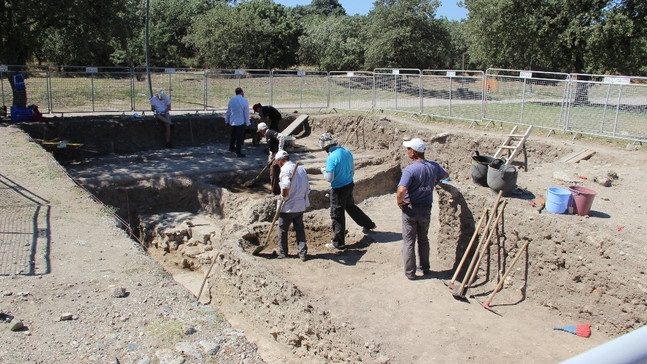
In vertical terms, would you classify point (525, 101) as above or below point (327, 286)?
above

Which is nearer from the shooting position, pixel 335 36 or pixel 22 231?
pixel 22 231

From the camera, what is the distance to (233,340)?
529 centimetres

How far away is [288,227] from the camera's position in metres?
8.49

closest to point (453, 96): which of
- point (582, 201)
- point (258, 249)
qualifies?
point (582, 201)

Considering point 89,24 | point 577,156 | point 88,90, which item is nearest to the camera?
point 577,156

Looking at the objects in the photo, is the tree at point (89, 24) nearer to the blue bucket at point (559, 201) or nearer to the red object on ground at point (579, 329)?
the blue bucket at point (559, 201)

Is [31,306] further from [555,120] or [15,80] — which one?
[555,120]

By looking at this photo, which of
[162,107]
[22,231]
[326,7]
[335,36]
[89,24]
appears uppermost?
[326,7]

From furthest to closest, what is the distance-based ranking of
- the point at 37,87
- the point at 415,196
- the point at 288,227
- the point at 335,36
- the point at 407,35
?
1. the point at 335,36
2. the point at 407,35
3. the point at 37,87
4. the point at 288,227
5. the point at 415,196

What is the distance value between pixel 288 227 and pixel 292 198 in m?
0.56

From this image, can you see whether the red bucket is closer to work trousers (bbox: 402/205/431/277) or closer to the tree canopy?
work trousers (bbox: 402/205/431/277)

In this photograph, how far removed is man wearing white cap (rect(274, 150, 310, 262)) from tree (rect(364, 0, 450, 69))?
22028 millimetres

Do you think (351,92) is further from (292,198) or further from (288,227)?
(292,198)

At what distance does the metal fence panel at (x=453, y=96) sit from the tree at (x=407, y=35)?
11210 mm
